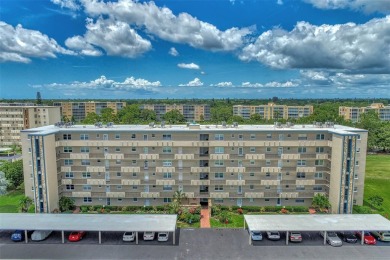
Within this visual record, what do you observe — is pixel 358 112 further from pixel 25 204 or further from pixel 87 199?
pixel 25 204

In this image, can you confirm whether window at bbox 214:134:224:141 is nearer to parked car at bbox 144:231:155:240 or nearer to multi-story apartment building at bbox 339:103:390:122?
parked car at bbox 144:231:155:240

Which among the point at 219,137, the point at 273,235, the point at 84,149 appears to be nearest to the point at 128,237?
the point at 273,235

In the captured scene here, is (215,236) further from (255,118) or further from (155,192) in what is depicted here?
(255,118)

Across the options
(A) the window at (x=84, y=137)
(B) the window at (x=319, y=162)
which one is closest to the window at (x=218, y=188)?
(B) the window at (x=319, y=162)

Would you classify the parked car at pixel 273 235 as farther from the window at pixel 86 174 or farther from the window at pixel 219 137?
the window at pixel 86 174

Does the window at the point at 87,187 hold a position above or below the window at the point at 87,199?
above

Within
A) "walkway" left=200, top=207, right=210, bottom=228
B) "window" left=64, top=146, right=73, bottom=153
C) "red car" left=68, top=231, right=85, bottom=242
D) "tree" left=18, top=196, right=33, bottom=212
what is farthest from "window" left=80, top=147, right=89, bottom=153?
"walkway" left=200, top=207, right=210, bottom=228

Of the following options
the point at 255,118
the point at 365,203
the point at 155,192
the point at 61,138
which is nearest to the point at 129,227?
the point at 155,192
